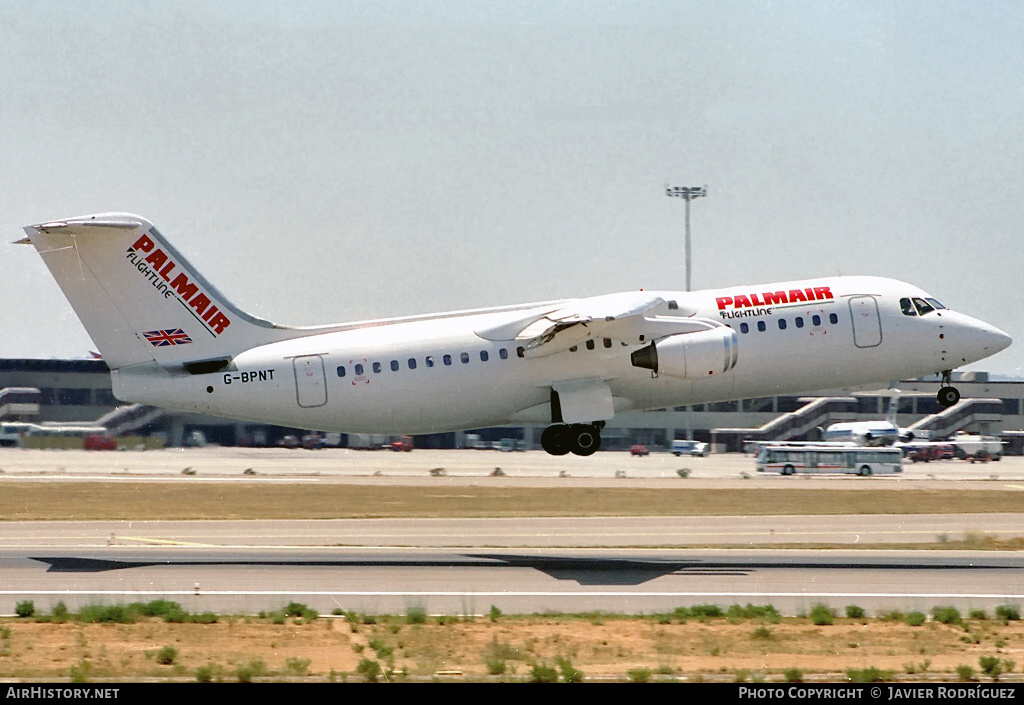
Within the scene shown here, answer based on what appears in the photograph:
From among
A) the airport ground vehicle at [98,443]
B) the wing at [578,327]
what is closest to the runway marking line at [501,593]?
the wing at [578,327]

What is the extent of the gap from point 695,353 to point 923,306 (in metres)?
6.50

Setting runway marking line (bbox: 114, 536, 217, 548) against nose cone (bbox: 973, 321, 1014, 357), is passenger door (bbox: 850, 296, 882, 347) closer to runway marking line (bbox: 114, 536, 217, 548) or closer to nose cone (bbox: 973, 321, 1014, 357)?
nose cone (bbox: 973, 321, 1014, 357)

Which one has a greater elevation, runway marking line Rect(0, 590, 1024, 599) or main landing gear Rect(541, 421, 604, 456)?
main landing gear Rect(541, 421, 604, 456)

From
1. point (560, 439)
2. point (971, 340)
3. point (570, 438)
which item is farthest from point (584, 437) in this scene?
point (971, 340)

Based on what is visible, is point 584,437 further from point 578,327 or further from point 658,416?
point 658,416

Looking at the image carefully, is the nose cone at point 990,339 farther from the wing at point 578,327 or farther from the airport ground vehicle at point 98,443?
the airport ground vehicle at point 98,443

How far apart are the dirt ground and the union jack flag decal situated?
8.22 metres

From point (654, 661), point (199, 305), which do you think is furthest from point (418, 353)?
point (654, 661)

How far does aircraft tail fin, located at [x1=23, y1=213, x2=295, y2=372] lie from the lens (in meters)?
27.0

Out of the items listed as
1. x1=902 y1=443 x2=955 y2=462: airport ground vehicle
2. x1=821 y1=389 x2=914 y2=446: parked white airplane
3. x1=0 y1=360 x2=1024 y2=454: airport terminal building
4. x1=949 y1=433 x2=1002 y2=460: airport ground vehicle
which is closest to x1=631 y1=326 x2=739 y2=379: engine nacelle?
x1=0 y1=360 x2=1024 y2=454: airport terminal building

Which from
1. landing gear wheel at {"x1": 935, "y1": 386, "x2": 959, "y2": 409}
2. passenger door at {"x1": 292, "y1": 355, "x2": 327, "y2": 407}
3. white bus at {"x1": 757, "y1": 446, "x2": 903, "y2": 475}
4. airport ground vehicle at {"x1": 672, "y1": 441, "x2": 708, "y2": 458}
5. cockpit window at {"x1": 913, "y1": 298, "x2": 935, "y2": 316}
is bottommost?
white bus at {"x1": 757, "y1": 446, "x2": 903, "y2": 475}

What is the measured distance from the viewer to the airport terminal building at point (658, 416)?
6272cm

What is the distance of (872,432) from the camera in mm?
80438

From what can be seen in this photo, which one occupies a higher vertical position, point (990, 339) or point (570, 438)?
point (990, 339)
